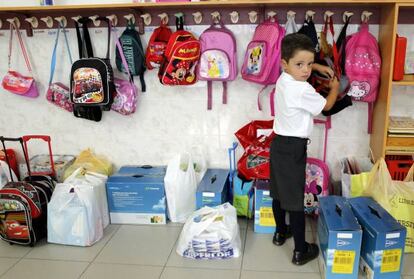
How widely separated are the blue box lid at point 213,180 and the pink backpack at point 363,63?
0.93m

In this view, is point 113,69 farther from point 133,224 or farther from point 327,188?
point 327,188

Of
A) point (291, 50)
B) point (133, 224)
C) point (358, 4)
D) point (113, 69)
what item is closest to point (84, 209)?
point (133, 224)

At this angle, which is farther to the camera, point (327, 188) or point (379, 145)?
point (327, 188)

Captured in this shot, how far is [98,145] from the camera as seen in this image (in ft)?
9.30

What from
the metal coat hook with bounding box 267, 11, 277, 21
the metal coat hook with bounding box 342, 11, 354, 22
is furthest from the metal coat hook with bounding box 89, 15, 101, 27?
the metal coat hook with bounding box 342, 11, 354, 22

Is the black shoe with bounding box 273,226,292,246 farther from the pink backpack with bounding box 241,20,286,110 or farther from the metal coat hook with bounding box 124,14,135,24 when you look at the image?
the metal coat hook with bounding box 124,14,135,24

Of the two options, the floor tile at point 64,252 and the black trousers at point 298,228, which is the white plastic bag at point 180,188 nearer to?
the floor tile at point 64,252

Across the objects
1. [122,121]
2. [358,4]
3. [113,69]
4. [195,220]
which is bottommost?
[195,220]

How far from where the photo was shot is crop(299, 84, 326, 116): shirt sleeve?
1.85 m

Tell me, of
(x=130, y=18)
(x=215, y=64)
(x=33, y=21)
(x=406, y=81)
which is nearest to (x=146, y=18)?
(x=130, y=18)

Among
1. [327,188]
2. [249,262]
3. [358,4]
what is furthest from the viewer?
[327,188]

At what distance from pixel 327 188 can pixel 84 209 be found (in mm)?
1486

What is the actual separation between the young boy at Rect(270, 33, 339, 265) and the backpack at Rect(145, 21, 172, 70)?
823 millimetres

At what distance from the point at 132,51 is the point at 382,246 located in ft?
5.76
